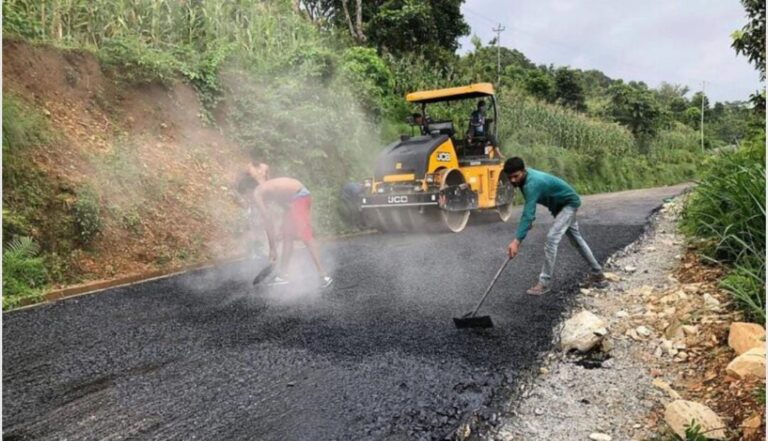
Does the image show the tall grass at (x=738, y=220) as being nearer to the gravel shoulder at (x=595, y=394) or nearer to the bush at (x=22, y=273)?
the gravel shoulder at (x=595, y=394)

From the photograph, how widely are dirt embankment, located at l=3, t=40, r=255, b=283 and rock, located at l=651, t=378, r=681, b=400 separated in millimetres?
5936

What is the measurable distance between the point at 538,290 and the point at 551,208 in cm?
93

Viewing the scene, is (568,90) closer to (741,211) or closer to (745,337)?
(741,211)

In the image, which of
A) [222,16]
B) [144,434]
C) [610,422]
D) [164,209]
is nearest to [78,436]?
[144,434]

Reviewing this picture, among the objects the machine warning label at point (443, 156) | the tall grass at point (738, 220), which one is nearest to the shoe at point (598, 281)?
the tall grass at point (738, 220)

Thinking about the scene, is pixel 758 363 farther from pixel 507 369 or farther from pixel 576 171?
pixel 576 171

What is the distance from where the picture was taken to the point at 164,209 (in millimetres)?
7965

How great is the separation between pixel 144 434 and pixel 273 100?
28.4 feet

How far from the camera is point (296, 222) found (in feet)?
19.0

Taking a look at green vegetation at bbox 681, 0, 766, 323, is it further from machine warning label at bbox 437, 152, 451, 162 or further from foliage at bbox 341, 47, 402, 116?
foliage at bbox 341, 47, 402, 116

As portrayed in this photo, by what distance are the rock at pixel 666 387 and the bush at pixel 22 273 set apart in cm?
567

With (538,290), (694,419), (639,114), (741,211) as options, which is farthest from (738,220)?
(639,114)

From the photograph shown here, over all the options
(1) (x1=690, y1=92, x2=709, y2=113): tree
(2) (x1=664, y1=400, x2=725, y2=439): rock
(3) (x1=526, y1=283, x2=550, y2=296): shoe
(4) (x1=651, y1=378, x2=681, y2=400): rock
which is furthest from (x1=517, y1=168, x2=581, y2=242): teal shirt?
(1) (x1=690, y1=92, x2=709, y2=113): tree

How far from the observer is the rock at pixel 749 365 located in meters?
2.93
